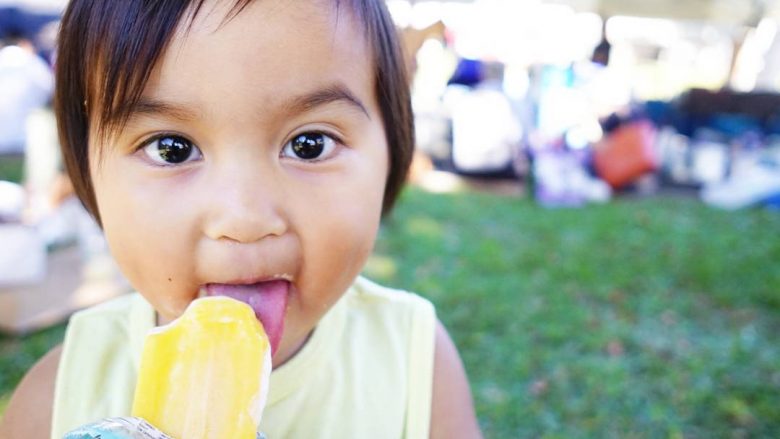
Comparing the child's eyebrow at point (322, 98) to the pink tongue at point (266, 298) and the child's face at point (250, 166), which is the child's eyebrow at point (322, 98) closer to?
the child's face at point (250, 166)

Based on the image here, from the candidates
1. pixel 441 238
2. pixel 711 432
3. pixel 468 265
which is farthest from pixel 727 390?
pixel 441 238

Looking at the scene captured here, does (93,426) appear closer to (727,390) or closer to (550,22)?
(727,390)

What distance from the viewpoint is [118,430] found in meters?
0.72

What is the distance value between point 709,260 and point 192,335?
188 inches

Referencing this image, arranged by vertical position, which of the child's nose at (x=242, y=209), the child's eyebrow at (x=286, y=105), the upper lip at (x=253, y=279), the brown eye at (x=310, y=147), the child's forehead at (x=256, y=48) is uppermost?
the child's forehead at (x=256, y=48)

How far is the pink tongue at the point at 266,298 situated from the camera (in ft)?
3.06

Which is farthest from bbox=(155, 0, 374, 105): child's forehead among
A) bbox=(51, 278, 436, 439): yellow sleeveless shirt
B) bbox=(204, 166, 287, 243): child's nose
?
bbox=(51, 278, 436, 439): yellow sleeveless shirt

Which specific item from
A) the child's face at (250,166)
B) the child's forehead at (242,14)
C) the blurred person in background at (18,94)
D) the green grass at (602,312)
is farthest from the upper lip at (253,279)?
the blurred person in background at (18,94)

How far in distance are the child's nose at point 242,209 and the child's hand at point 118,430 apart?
242mm

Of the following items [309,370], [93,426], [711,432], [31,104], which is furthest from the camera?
[31,104]

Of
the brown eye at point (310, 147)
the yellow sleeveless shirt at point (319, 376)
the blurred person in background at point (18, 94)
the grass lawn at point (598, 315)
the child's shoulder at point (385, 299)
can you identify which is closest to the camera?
the brown eye at point (310, 147)

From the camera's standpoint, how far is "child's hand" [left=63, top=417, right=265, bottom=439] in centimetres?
70

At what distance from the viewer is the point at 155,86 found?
0.89 m

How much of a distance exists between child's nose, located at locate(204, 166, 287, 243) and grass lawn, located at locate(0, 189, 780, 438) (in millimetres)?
2133
